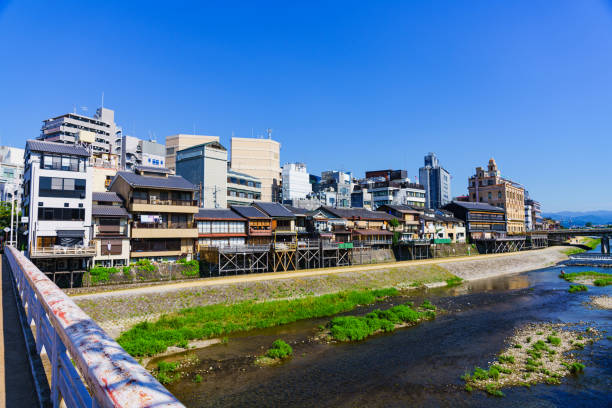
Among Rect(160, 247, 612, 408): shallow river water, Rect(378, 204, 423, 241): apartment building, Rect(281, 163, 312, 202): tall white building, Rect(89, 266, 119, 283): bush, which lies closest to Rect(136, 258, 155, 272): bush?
Rect(89, 266, 119, 283): bush

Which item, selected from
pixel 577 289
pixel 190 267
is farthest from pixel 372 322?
pixel 577 289

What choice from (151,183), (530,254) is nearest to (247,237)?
(151,183)

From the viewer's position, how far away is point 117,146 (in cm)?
10962

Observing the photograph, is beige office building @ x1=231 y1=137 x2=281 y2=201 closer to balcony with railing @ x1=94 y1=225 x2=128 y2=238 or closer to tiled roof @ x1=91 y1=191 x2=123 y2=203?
tiled roof @ x1=91 y1=191 x2=123 y2=203

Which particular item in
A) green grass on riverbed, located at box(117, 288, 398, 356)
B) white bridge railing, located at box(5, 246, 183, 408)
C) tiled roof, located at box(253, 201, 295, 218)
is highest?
tiled roof, located at box(253, 201, 295, 218)

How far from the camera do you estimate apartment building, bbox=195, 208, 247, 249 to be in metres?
52.8

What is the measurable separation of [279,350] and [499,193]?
112746 mm

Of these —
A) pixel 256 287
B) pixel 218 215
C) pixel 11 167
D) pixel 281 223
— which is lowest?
pixel 256 287

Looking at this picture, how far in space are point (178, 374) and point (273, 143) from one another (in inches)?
3468

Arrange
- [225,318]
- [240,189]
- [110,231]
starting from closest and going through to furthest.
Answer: [225,318] → [110,231] → [240,189]

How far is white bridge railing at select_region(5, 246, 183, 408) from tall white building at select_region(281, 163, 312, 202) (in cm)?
9283

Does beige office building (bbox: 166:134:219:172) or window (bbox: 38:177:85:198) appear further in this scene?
beige office building (bbox: 166:134:219:172)

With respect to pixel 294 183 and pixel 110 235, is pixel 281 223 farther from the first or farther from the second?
pixel 294 183

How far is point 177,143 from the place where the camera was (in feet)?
353
